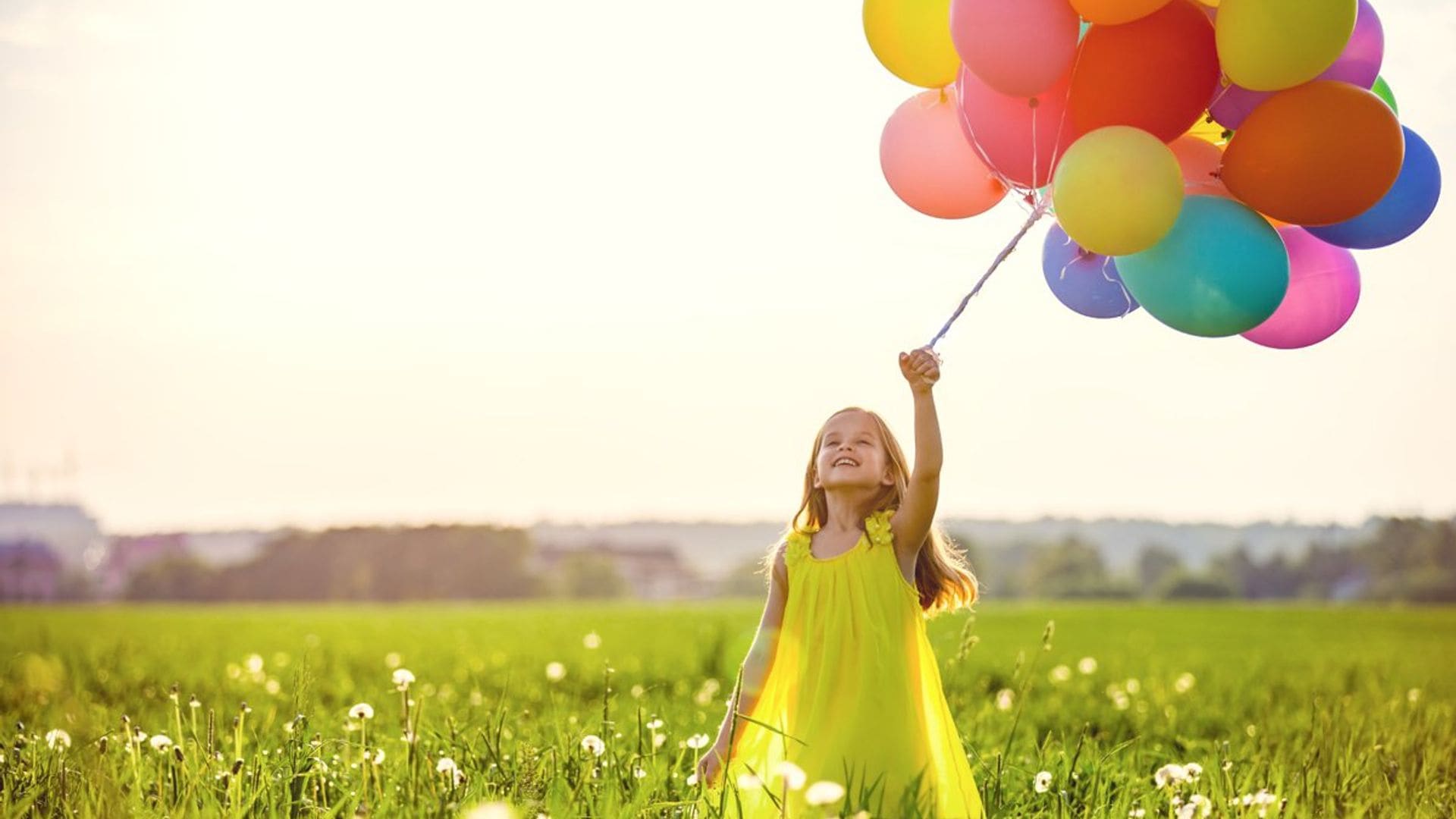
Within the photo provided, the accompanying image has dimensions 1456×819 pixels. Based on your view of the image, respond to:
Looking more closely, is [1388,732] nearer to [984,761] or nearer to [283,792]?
[984,761]

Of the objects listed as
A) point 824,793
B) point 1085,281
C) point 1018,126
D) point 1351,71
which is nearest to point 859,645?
point 824,793

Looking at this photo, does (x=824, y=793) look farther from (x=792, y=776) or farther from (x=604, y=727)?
(x=604, y=727)

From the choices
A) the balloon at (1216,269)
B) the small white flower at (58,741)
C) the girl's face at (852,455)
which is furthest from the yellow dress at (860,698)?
the small white flower at (58,741)

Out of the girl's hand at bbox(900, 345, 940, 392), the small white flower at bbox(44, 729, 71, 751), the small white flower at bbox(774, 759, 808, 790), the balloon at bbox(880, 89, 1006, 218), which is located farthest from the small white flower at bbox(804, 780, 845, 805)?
the small white flower at bbox(44, 729, 71, 751)

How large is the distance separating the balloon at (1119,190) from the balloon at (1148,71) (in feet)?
0.34

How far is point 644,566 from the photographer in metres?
70.4

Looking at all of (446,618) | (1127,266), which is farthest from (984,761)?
(446,618)

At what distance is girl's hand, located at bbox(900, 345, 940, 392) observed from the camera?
363 cm

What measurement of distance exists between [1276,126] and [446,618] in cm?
2110

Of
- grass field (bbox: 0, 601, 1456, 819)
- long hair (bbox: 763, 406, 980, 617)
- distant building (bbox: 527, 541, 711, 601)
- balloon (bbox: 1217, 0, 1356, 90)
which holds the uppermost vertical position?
balloon (bbox: 1217, 0, 1356, 90)

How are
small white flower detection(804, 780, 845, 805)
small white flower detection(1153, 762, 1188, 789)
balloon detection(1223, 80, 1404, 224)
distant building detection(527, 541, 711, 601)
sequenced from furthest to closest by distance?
distant building detection(527, 541, 711, 601)
small white flower detection(1153, 762, 1188, 789)
balloon detection(1223, 80, 1404, 224)
small white flower detection(804, 780, 845, 805)

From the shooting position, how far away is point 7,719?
5570 millimetres

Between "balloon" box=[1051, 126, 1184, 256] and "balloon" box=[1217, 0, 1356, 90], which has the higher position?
"balloon" box=[1217, 0, 1356, 90]

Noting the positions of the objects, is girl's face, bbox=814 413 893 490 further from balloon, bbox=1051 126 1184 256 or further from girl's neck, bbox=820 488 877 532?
balloon, bbox=1051 126 1184 256
